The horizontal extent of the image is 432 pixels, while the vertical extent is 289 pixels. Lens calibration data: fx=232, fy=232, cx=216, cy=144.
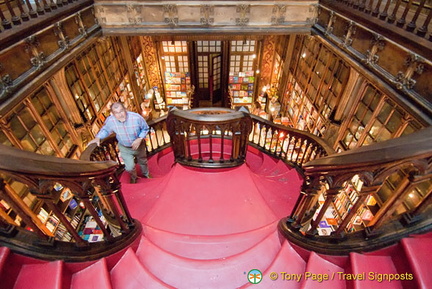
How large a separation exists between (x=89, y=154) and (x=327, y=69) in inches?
204

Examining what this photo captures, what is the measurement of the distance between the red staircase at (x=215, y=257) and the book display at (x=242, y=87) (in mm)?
7516

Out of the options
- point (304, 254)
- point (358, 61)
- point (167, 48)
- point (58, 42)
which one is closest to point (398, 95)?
point (358, 61)

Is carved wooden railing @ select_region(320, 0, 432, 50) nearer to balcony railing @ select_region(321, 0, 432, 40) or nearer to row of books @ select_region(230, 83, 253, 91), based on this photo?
balcony railing @ select_region(321, 0, 432, 40)

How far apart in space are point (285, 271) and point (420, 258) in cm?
73

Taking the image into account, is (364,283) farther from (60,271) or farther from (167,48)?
(167,48)

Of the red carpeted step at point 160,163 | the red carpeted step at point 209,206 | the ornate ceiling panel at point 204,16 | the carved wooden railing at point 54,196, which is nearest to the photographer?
the carved wooden railing at point 54,196

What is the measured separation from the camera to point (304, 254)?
1.58m

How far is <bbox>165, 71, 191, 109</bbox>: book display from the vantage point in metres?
9.64

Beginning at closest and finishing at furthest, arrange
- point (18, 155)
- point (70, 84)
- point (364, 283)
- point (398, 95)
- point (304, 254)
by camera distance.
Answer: point (18, 155) < point (364, 283) < point (304, 254) < point (398, 95) < point (70, 84)

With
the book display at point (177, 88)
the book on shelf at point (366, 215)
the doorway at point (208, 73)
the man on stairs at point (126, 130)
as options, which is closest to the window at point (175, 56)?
the book display at point (177, 88)

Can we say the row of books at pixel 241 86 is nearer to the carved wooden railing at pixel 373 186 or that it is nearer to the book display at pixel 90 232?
the book display at pixel 90 232

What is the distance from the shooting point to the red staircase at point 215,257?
1266 mm

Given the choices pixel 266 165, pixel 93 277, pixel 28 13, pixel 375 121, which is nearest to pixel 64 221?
pixel 93 277

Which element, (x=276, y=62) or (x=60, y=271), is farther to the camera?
(x=276, y=62)
